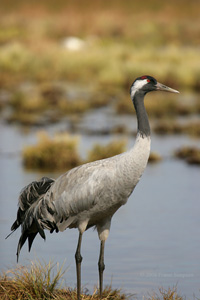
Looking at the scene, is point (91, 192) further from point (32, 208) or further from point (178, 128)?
point (178, 128)

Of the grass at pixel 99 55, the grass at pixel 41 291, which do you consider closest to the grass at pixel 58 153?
the grass at pixel 41 291

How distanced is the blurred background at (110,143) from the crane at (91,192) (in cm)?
72

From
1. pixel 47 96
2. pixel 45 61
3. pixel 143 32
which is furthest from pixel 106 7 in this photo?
pixel 47 96

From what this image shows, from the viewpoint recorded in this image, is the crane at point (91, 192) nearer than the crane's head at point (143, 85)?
Yes

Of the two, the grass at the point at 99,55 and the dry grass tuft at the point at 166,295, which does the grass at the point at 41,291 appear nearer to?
the dry grass tuft at the point at 166,295

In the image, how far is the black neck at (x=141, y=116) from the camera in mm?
7060

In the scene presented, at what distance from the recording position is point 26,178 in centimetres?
1319

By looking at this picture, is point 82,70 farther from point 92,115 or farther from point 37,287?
point 37,287

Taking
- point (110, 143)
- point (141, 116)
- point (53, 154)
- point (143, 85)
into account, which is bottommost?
point (141, 116)

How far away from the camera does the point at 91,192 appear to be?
7094 mm

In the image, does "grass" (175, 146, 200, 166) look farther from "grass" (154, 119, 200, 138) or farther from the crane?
the crane

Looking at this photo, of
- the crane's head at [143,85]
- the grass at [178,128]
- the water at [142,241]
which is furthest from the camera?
the grass at [178,128]

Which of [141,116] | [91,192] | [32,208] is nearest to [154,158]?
[32,208]

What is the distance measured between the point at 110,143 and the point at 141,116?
781 centimetres
